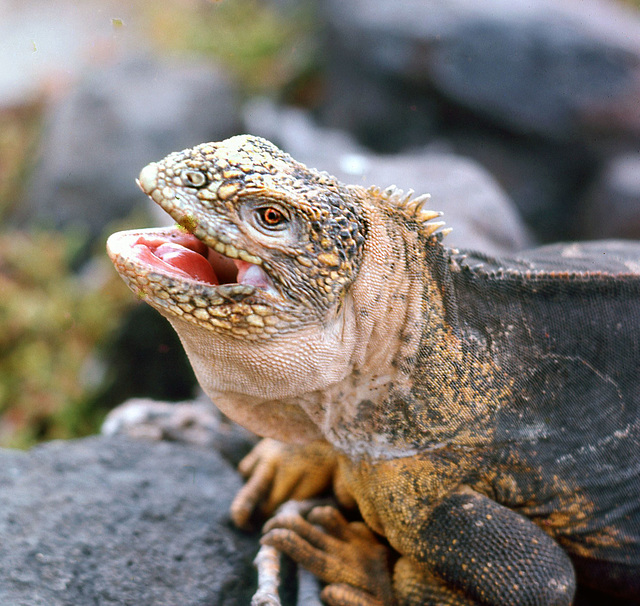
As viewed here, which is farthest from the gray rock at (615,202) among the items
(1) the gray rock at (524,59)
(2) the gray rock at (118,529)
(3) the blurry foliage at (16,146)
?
(3) the blurry foliage at (16,146)

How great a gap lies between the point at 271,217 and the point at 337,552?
159 cm

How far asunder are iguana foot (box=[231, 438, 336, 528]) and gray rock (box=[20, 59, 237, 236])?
5.15 m

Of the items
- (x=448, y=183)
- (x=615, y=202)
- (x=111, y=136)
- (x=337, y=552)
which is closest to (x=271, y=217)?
(x=337, y=552)

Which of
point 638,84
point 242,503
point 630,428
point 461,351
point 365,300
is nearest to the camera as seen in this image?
point 365,300

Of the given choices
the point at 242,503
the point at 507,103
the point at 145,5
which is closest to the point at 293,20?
the point at 145,5

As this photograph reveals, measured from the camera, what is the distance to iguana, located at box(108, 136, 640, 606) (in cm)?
206

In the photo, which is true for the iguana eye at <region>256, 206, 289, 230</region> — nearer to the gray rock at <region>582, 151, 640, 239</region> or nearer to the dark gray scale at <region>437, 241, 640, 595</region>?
the dark gray scale at <region>437, 241, 640, 595</region>

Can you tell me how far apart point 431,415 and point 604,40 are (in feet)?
21.5

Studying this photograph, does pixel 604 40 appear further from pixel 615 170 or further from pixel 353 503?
pixel 353 503

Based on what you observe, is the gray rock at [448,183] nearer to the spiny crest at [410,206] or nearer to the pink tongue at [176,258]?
the spiny crest at [410,206]

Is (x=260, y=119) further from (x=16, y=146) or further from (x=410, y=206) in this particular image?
(x=410, y=206)

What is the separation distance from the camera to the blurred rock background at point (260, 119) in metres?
5.92

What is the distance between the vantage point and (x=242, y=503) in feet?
9.94

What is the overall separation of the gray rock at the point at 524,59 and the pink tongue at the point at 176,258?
6.35 m
